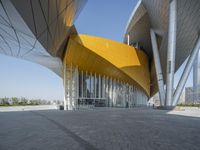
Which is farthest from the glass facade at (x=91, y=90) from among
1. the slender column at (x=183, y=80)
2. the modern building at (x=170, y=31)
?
the slender column at (x=183, y=80)

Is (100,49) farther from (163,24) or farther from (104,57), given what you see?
(163,24)

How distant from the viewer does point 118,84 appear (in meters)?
37.7

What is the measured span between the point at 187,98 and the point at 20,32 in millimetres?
94018

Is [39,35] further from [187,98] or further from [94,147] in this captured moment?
[187,98]

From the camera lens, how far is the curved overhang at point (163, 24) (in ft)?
81.4

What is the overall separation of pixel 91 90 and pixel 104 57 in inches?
269

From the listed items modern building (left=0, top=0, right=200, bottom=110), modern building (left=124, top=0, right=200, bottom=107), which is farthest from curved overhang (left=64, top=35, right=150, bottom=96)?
modern building (left=124, top=0, right=200, bottom=107)

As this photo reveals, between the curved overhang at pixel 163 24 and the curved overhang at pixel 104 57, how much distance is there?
5.23 metres

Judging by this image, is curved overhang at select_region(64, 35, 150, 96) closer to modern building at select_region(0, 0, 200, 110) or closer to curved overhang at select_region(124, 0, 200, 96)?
modern building at select_region(0, 0, 200, 110)

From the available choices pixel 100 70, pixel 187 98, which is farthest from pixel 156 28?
pixel 187 98

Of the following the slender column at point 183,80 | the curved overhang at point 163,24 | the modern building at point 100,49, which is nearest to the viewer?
the modern building at point 100,49

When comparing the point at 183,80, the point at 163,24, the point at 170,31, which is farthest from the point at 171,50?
the point at 163,24

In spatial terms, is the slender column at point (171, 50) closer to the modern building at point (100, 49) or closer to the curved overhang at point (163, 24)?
the modern building at point (100, 49)

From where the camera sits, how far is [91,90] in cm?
3144
